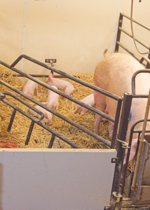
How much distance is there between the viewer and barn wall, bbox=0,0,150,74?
489cm

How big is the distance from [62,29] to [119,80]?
2230 millimetres

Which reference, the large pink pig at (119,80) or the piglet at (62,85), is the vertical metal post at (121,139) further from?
the piglet at (62,85)

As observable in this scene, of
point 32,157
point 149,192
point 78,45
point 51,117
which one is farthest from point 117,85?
point 78,45

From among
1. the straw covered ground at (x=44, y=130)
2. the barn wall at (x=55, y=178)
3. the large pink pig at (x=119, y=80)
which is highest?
the large pink pig at (x=119, y=80)

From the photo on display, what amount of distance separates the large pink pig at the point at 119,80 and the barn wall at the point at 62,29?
68.9 inches

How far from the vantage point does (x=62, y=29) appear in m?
5.15

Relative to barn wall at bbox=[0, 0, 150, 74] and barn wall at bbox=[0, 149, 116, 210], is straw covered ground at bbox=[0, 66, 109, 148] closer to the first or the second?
barn wall at bbox=[0, 0, 150, 74]

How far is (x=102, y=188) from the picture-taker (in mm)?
2113

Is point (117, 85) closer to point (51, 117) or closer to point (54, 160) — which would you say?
point (51, 117)

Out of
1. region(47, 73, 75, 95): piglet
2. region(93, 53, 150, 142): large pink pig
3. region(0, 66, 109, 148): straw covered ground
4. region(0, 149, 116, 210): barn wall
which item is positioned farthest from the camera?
region(47, 73, 75, 95): piglet

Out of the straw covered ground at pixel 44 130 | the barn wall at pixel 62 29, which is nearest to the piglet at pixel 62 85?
the straw covered ground at pixel 44 130

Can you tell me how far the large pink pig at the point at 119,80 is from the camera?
2911 millimetres

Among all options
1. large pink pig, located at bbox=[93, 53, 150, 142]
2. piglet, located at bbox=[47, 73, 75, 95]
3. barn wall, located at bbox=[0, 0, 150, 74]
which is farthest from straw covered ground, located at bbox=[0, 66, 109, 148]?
barn wall, located at bbox=[0, 0, 150, 74]

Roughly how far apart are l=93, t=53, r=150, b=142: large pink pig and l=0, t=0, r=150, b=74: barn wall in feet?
5.74
